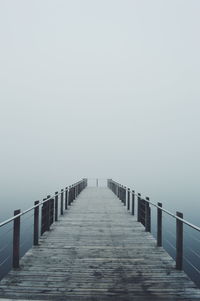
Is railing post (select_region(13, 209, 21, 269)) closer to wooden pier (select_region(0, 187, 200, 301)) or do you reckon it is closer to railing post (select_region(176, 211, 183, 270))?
wooden pier (select_region(0, 187, 200, 301))

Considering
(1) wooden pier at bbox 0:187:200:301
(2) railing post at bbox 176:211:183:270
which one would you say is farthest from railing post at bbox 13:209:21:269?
(2) railing post at bbox 176:211:183:270

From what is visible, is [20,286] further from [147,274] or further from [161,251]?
[161,251]

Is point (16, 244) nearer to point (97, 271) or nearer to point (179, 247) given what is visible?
point (97, 271)

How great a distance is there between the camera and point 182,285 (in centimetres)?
571

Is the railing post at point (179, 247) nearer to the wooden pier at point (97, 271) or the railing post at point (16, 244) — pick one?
the wooden pier at point (97, 271)

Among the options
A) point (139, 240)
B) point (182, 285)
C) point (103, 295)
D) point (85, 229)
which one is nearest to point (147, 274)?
point (182, 285)

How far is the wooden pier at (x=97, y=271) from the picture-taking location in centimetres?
525

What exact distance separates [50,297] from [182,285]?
2.45 meters

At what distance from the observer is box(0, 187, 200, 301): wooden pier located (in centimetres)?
525

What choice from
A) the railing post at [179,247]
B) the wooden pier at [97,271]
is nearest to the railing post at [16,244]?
the wooden pier at [97,271]

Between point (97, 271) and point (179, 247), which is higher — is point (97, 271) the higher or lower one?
the lower one

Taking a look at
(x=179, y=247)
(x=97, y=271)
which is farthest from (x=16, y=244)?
(x=179, y=247)

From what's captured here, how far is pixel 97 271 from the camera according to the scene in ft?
21.2

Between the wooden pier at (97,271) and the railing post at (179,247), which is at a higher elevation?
the railing post at (179,247)
